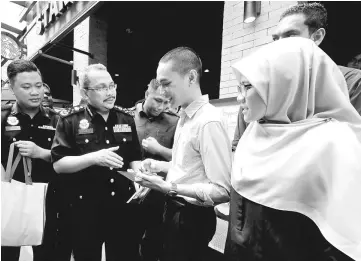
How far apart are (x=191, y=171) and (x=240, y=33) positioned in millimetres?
2506

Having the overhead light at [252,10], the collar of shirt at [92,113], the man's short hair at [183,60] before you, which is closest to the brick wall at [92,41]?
the overhead light at [252,10]

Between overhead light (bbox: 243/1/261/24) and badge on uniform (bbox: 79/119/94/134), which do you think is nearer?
badge on uniform (bbox: 79/119/94/134)

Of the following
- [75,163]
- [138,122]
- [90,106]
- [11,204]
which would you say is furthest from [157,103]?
[11,204]

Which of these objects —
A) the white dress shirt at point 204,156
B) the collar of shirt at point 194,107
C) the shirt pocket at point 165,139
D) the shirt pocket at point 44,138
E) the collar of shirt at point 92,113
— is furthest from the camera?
the shirt pocket at point 165,139

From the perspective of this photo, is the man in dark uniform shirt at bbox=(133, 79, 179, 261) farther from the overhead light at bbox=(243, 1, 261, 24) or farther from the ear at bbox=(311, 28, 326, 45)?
the overhead light at bbox=(243, 1, 261, 24)

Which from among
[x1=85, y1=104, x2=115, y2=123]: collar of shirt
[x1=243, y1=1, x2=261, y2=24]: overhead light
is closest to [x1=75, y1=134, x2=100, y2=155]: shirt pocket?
[x1=85, y1=104, x2=115, y2=123]: collar of shirt

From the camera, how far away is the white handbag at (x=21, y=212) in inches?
74.3

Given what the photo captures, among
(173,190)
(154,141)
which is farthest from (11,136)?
(173,190)

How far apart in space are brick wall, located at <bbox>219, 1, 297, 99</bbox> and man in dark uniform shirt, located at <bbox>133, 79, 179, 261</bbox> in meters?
1.16

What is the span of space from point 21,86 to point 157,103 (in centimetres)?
108

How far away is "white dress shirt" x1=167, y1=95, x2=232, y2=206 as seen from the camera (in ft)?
4.58

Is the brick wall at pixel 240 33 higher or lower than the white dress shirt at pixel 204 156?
higher

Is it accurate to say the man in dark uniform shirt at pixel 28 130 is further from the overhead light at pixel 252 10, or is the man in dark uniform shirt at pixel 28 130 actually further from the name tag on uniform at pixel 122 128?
the overhead light at pixel 252 10

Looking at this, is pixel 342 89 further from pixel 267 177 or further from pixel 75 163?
pixel 75 163
